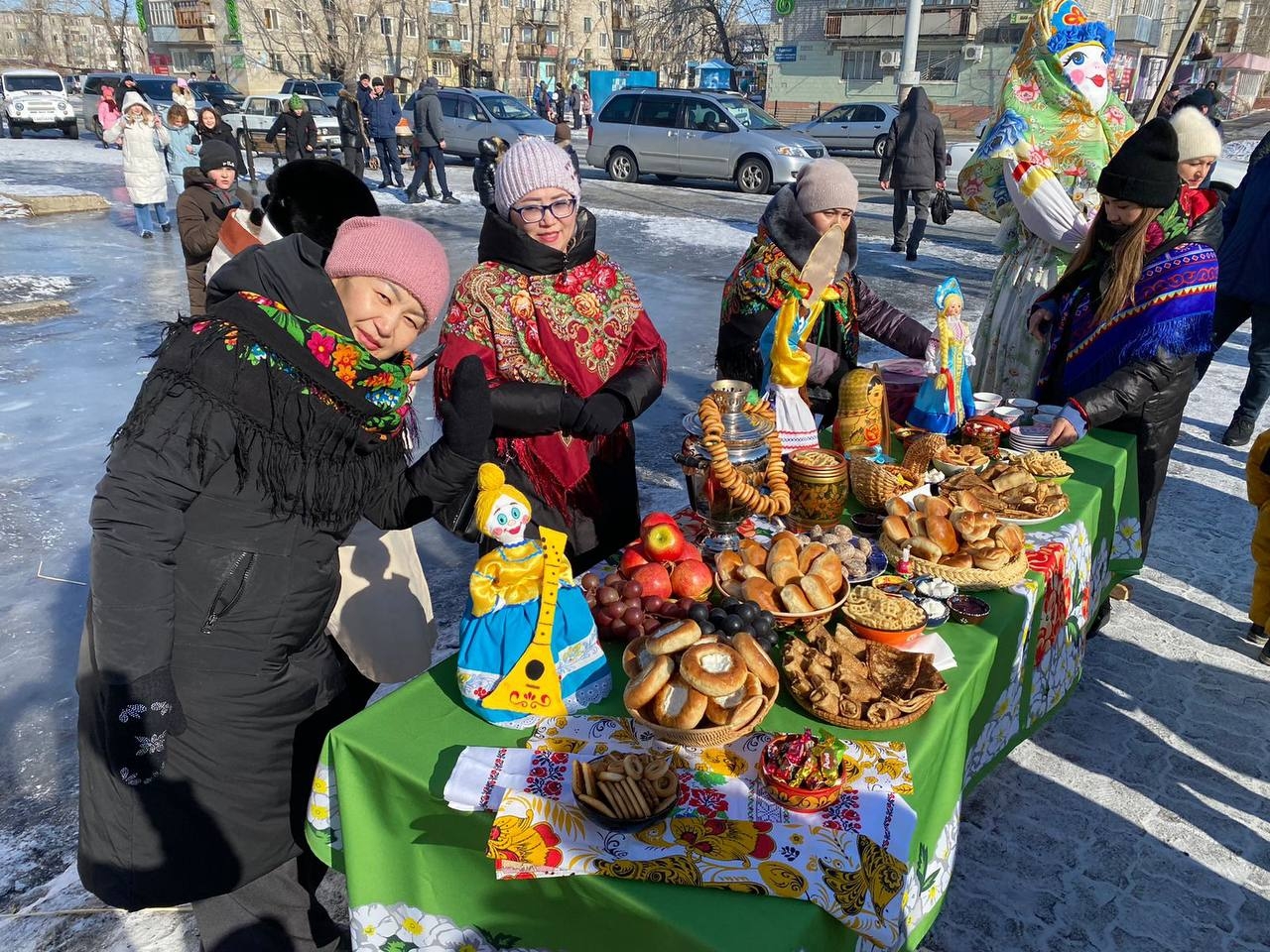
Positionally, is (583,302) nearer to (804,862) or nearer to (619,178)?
(804,862)

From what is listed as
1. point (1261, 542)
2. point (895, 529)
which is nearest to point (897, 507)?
point (895, 529)

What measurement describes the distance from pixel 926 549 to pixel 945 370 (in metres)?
1.05

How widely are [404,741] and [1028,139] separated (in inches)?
151

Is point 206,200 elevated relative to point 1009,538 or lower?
elevated

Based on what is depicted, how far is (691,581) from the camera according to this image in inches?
79.0

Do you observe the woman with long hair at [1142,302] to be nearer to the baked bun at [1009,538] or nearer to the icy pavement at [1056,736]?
the baked bun at [1009,538]

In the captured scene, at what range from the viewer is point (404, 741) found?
1669 mm

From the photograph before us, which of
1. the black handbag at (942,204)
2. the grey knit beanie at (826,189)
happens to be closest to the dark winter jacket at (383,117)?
the black handbag at (942,204)

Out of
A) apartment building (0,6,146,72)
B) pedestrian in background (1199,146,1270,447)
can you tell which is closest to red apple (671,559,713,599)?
pedestrian in background (1199,146,1270,447)

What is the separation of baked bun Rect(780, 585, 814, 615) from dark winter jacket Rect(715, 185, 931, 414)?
140 cm

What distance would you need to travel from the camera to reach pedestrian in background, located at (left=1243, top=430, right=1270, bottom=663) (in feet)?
11.3

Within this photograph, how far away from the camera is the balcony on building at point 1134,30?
35.1m

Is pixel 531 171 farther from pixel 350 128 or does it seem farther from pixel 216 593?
pixel 350 128

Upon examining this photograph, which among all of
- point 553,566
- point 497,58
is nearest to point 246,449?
point 553,566
